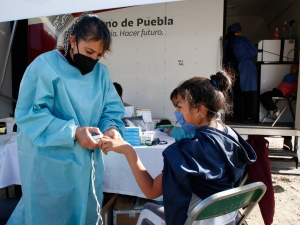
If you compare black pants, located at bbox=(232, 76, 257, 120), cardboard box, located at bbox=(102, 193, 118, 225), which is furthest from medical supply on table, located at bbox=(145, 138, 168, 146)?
black pants, located at bbox=(232, 76, 257, 120)

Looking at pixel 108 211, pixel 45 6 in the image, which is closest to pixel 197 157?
pixel 45 6

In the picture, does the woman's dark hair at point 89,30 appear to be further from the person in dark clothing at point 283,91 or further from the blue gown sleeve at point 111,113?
the person in dark clothing at point 283,91

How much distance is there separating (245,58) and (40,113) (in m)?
4.02

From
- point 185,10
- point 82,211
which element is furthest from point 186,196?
point 185,10

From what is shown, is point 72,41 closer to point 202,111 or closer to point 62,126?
point 62,126

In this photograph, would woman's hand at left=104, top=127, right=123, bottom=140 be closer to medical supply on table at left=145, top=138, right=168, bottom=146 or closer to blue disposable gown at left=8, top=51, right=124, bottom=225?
blue disposable gown at left=8, top=51, right=124, bottom=225

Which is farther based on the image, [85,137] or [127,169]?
[127,169]

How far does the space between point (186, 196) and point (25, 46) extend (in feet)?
14.9

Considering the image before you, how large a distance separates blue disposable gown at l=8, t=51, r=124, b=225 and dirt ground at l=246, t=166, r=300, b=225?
2.02 m

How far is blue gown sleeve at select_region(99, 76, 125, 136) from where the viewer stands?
4.95ft

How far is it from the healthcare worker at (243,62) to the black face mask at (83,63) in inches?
142

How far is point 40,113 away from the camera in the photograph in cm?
123

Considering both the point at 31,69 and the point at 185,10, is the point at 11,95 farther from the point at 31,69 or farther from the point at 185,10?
the point at 31,69

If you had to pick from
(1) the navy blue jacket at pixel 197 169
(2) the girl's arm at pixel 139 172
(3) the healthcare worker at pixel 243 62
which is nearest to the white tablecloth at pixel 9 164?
(2) the girl's arm at pixel 139 172
